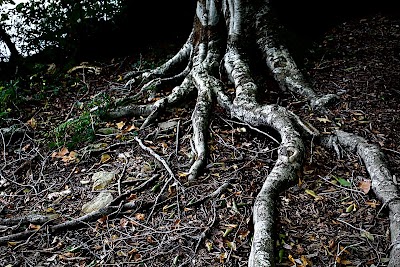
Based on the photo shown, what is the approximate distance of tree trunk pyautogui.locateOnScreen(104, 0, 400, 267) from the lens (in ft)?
9.62

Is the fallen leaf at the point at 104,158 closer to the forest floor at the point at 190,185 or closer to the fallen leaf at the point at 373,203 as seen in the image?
the forest floor at the point at 190,185

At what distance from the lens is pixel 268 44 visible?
16.1ft

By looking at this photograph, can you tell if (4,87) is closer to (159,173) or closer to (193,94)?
(193,94)

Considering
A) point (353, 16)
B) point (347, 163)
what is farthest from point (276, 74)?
point (353, 16)

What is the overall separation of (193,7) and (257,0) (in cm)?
199

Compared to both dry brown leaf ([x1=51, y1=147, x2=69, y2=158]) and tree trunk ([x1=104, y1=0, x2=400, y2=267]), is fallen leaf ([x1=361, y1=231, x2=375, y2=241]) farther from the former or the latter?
dry brown leaf ([x1=51, y1=147, x2=69, y2=158])

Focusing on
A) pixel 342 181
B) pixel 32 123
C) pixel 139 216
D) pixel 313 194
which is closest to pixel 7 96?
pixel 32 123

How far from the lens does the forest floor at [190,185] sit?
2.83 metres

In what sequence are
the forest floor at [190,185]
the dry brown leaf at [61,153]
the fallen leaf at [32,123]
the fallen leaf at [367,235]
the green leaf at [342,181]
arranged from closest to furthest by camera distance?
the fallen leaf at [367,235] < the forest floor at [190,185] < the green leaf at [342,181] < the dry brown leaf at [61,153] < the fallen leaf at [32,123]

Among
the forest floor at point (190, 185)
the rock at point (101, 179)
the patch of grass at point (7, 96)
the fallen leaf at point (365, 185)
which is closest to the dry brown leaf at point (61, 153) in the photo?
the forest floor at point (190, 185)

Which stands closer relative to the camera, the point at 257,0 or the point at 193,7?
the point at 257,0

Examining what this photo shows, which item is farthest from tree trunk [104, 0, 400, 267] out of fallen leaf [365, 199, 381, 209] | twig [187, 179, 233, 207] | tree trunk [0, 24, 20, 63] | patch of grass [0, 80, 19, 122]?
tree trunk [0, 24, 20, 63]

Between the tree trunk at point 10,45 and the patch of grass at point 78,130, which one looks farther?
the tree trunk at point 10,45

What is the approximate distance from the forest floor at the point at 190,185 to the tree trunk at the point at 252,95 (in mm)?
115
